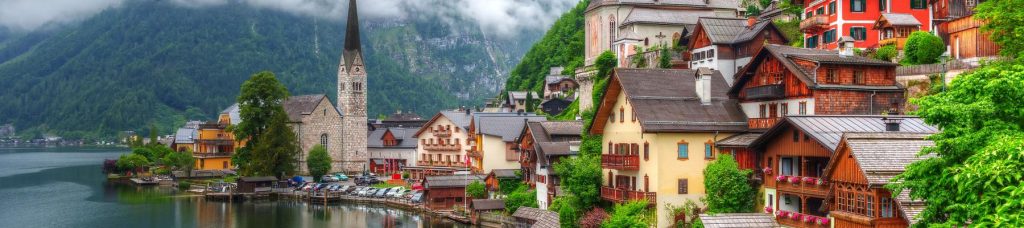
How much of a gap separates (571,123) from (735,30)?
12.8 metres

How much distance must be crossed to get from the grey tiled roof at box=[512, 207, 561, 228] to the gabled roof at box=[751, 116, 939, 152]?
49.2 ft

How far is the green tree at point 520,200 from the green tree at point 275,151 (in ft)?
124

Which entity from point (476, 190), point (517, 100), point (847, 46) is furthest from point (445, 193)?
point (517, 100)

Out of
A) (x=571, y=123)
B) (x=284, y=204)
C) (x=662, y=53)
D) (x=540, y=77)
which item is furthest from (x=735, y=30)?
(x=540, y=77)

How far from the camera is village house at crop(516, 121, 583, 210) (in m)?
57.8

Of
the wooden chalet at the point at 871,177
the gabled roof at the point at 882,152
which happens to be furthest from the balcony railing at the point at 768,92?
the gabled roof at the point at 882,152

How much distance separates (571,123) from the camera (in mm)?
66938

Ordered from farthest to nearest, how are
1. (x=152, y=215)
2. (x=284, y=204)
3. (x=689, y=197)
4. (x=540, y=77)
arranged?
(x=540, y=77) < (x=284, y=204) < (x=152, y=215) < (x=689, y=197)

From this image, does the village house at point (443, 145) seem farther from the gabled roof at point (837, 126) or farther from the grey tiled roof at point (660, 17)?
the gabled roof at point (837, 126)

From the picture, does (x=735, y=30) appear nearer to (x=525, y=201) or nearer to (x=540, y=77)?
(x=525, y=201)

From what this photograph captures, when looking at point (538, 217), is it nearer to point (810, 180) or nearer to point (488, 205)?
point (488, 205)

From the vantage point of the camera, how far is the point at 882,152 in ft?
97.4

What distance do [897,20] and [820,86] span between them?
15.6 meters

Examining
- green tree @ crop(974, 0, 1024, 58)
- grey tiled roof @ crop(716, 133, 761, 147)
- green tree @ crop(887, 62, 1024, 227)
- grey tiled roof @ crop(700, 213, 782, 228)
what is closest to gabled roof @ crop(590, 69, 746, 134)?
grey tiled roof @ crop(716, 133, 761, 147)
